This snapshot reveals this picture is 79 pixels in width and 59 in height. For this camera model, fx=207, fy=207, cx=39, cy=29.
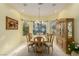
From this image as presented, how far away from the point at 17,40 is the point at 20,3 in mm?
566

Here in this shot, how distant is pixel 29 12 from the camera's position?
3.16 meters

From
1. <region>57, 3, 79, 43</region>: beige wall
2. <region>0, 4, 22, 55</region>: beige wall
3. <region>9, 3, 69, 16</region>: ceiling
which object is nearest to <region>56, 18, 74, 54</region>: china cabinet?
<region>57, 3, 79, 43</region>: beige wall

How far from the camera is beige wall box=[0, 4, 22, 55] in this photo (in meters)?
3.13

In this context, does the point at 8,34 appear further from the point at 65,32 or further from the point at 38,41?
the point at 65,32

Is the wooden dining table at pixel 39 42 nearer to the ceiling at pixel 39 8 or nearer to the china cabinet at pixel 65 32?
the china cabinet at pixel 65 32

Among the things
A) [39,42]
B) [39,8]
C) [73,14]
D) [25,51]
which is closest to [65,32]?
[73,14]

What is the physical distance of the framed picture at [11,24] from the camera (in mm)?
3139

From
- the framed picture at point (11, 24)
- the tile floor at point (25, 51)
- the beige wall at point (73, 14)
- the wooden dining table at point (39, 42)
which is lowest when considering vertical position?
the tile floor at point (25, 51)

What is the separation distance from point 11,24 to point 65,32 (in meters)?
0.84

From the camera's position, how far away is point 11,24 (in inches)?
125

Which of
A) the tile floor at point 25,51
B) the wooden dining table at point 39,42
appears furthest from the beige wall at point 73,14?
the wooden dining table at point 39,42

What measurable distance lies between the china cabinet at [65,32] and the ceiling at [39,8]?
0.18 metres

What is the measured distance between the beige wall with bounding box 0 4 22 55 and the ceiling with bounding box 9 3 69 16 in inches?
3.9

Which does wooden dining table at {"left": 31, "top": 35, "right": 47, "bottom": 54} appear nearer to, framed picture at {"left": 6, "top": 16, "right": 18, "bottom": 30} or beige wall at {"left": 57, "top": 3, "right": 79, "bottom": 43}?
framed picture at {"left": 6, "top": 16, "right": 18, "bottom": 30}
